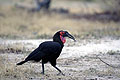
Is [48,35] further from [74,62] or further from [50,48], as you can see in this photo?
[50,48]

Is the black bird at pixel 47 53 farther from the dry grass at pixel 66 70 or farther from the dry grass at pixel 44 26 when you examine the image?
the dry grass at pixel 44 26

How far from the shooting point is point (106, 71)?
25.9 feet

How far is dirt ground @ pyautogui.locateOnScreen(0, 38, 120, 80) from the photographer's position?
→ 7.45 m

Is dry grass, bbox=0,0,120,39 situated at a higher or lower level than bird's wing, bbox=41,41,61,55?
lower

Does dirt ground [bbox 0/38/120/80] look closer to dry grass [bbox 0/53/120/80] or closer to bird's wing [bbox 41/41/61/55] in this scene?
dry grass [bbox 0/53/120/80]

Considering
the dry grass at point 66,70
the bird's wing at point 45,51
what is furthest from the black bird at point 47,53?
the dry grass at point 66,70

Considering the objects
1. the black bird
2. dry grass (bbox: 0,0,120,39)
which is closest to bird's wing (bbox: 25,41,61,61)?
the black bird

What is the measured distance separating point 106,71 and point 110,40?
4777 millimetres

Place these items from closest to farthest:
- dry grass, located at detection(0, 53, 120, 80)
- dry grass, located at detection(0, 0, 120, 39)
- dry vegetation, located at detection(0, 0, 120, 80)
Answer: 1. dry grass, located at detection(0, 53, 120, 80)
2. dry vegetation, located at detection(0, 0, 120, 80)
3. dry grass, located at detection(0, 0, 120, 39)

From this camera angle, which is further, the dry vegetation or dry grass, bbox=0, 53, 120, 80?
the dry vegetation

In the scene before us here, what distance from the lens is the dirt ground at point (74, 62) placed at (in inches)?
293

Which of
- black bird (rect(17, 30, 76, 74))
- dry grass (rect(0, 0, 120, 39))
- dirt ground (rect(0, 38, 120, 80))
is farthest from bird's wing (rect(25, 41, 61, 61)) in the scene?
dry grass (rect(0, 0, 120, 39))

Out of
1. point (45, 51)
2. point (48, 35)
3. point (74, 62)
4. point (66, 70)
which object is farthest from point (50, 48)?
point (48, 35)

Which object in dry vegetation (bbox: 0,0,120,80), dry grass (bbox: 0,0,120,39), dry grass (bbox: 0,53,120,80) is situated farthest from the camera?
dry grass (bbox: 0,0,120,39)
